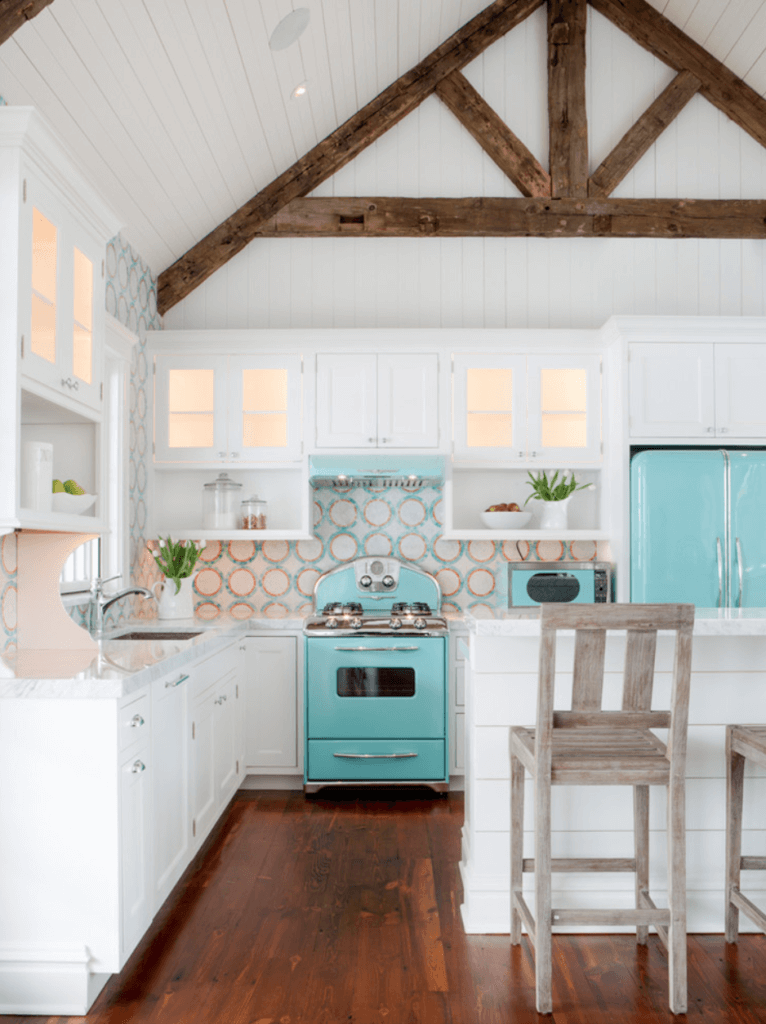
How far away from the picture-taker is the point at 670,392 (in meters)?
4.14

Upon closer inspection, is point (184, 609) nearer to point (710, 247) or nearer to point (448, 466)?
point (448, 466)

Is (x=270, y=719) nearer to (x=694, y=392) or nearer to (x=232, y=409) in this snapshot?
(x=232, y=409)

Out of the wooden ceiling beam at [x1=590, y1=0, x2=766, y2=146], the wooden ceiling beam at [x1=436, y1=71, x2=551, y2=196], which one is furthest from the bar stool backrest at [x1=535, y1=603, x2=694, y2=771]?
the wooden ceiling beam at [x1=590, y1=0, x2=766, y2=146]

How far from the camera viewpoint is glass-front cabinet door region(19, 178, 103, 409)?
228cm

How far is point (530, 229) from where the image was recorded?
4.63 m

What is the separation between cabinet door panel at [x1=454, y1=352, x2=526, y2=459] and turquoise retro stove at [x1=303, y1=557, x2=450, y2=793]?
1.03 metres

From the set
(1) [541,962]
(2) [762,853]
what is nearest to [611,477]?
(2) [762,853]

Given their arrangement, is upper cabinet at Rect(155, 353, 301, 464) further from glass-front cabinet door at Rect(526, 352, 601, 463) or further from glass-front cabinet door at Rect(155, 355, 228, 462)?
glass-front cabinet door at Rect(526, 352, 601, 463)

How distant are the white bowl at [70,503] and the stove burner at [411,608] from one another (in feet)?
6.52

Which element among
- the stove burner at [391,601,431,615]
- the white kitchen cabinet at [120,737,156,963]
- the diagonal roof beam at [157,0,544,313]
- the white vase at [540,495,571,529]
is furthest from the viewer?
the diagonal roof beam at [157,0,544,313]

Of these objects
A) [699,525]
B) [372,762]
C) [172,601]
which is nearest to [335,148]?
[172,601]

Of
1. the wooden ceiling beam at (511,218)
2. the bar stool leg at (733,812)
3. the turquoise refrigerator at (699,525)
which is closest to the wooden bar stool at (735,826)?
the bar stool leg at (733,812)

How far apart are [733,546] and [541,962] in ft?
8.16

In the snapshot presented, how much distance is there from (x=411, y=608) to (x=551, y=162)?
2.70 m
